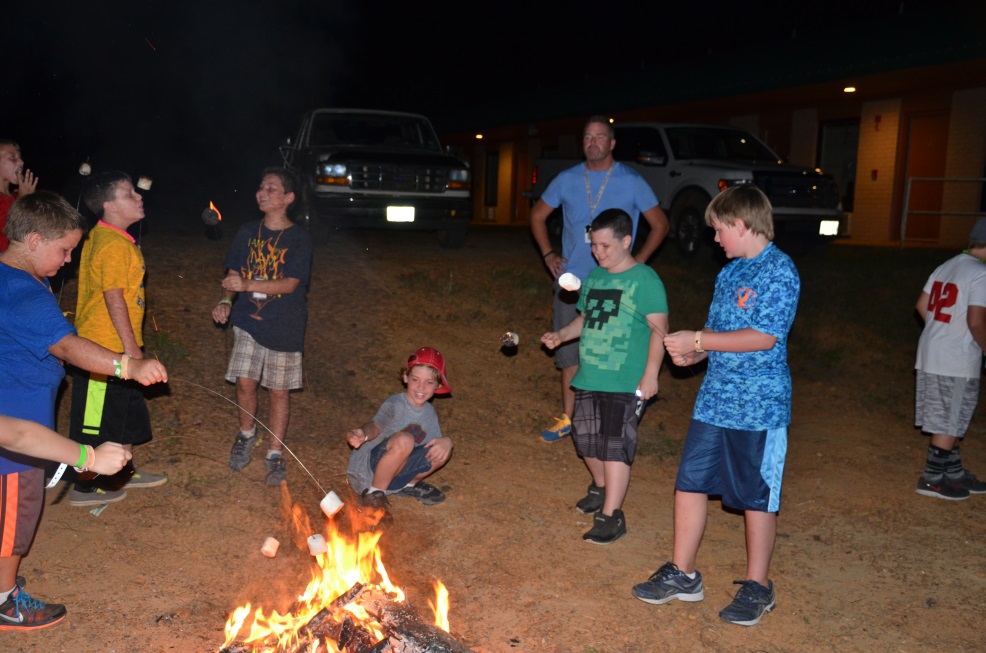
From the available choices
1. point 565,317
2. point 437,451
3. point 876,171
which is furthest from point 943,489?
point 876,171

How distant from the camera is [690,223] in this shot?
12.2m

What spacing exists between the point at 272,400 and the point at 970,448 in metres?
5.96

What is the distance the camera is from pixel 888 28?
17828mm

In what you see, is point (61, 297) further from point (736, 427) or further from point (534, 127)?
point (534, 127)

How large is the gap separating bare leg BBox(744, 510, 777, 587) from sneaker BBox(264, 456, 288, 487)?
10.0 ft

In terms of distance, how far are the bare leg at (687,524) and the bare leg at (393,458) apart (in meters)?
1.74

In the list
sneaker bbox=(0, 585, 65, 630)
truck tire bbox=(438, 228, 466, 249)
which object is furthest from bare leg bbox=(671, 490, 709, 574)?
truck tire bbox=(438, 228, 466, 249)

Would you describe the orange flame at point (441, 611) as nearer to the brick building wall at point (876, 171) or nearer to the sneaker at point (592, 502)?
the sneaker at point (592, 502)

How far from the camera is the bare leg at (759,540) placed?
4.04m

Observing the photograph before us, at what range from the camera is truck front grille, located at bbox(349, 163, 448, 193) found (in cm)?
1084

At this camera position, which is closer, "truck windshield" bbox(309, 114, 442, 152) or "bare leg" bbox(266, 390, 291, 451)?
"bare leg" bbox(266, 390, 291, 451)

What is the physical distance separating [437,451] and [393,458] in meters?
0.34

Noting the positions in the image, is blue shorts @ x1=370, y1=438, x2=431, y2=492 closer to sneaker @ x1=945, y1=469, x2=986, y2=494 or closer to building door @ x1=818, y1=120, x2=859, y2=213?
sneaker @ x1=945, y1=469, x2=986, y2=494

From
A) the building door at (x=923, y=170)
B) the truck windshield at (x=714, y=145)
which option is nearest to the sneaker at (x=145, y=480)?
the truck windshield at (x=714, y=145)
